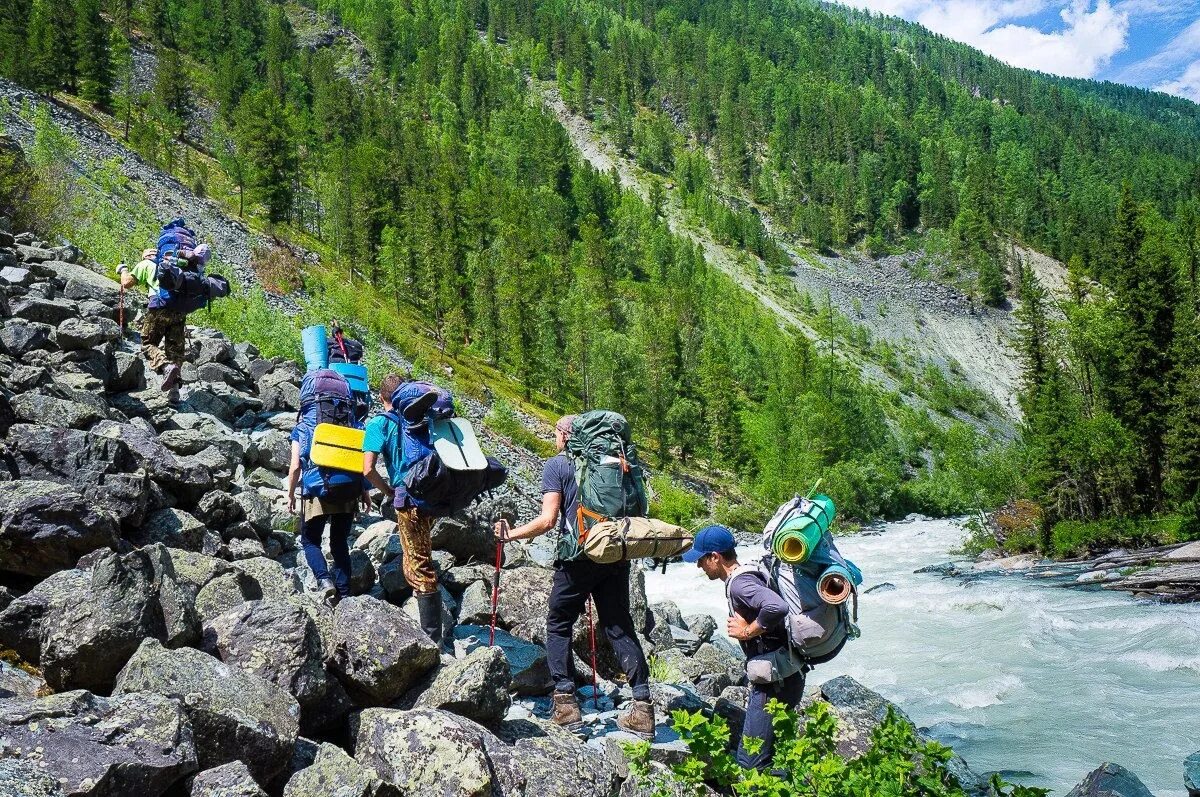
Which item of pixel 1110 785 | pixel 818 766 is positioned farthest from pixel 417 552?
pixel 1110 785

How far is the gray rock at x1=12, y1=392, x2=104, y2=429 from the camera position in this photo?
772 cm

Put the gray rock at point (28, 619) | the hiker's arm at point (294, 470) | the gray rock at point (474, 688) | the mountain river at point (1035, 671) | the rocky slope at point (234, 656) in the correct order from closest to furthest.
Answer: the rocky slope at point (234, 656) < the gray rock at point (28, 619) < the gray rock at point (474, 688) < the hiker's arm at point (294, 470) < the mountain river at point (1035, 671)

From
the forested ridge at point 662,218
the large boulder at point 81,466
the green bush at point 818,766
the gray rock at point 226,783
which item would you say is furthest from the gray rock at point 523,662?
the forested ridge at point 662,218

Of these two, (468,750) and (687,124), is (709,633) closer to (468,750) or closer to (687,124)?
(468,750)

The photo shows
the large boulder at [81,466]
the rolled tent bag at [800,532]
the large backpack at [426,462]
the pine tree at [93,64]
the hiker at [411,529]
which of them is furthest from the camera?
the pine tree at [93,64]

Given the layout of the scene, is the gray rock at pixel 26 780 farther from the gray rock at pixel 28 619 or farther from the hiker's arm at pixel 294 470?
the hiker's arm at pixel 294 470

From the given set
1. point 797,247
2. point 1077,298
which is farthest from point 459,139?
point 1077,298

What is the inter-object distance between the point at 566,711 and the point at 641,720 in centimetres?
62

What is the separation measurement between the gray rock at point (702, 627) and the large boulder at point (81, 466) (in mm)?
7602

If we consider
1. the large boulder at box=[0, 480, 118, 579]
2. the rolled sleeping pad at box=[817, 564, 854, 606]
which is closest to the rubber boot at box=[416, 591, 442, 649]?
the large boulder at box=[0, 480, 118, 579]

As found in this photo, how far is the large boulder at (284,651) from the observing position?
4781 mm

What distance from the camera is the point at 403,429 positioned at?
6391mm

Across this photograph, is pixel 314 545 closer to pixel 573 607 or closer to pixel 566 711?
pixel 573 607

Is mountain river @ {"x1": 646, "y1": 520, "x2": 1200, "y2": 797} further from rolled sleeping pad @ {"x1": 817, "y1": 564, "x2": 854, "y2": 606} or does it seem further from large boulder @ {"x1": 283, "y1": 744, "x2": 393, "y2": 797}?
large boulder @ {"x1": 283, "y1": 744, "x2": 393, "y2": 797}
